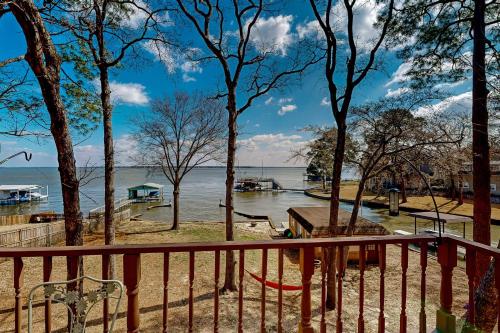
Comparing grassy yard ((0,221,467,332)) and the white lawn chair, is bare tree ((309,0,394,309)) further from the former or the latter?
the white lawn chair

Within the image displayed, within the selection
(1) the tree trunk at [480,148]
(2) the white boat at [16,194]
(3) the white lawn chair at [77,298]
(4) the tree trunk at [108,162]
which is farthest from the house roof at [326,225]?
(2) the white boat at [16,194]

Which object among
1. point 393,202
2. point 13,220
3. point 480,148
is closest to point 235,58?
point 480,148

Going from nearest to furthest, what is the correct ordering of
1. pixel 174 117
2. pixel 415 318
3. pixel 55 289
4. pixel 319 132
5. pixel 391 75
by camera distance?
pixel 55 289, pixel 415 318, pixel 391 75, pixel 319 132, pixel 174 117

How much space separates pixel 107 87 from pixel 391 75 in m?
6.68

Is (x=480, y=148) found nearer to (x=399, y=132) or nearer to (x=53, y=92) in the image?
(x=399, y=132)

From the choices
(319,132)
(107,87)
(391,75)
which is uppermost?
(391,75)

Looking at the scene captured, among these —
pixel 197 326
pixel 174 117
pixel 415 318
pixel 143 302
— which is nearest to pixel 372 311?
pixel 415 318

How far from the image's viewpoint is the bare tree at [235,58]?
6.42 meters

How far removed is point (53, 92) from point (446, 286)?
4.64m

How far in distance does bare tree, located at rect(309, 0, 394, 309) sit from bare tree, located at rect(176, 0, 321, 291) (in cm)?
91

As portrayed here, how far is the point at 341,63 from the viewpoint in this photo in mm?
6160

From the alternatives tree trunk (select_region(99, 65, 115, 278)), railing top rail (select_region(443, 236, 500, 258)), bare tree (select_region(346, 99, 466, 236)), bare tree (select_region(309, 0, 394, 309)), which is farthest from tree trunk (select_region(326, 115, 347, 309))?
tree trunk (select_region(99, 65, 115, 278))

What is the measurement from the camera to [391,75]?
20.6ft

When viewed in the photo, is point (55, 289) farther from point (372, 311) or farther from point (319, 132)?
point (319, 132)
